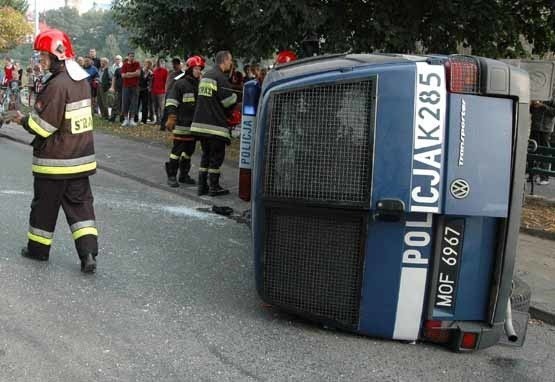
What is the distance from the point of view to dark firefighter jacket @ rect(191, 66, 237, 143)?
8.23m

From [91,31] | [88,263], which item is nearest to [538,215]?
[88,263]

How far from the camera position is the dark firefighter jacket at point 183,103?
899 cm

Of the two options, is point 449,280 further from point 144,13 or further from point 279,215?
point 144,13

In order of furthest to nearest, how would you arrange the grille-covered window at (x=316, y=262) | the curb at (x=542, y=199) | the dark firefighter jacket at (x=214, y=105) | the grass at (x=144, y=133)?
the grass at (x=144, y=133) → the curb at (x=542, y=199) → the dark firefighter jacket at (x=214, y=105) → the grille-covered window at (x=316, y=262)

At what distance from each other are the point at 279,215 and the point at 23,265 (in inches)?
96.2

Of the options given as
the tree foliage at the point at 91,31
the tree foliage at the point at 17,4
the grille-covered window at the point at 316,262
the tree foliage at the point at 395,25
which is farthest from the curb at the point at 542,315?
the tree foliage at the point at 91,31

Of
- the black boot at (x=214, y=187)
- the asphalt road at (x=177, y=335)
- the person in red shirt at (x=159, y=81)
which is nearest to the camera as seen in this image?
the asphalt road at (x=177, y=335)

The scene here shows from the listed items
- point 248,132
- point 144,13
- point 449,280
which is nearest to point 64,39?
point 248,132

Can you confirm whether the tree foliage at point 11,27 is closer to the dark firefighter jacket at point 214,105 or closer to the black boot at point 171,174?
the black boot at point 171,174

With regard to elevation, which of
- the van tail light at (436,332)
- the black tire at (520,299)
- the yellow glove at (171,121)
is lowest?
the van tail light at (436,332)

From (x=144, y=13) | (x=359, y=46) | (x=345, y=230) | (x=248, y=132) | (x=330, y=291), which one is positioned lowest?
(x=330, y=291)

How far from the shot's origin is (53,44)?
16.7 feet

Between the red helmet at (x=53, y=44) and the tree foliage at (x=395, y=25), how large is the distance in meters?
4.54

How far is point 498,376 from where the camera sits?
3984 millimetres
